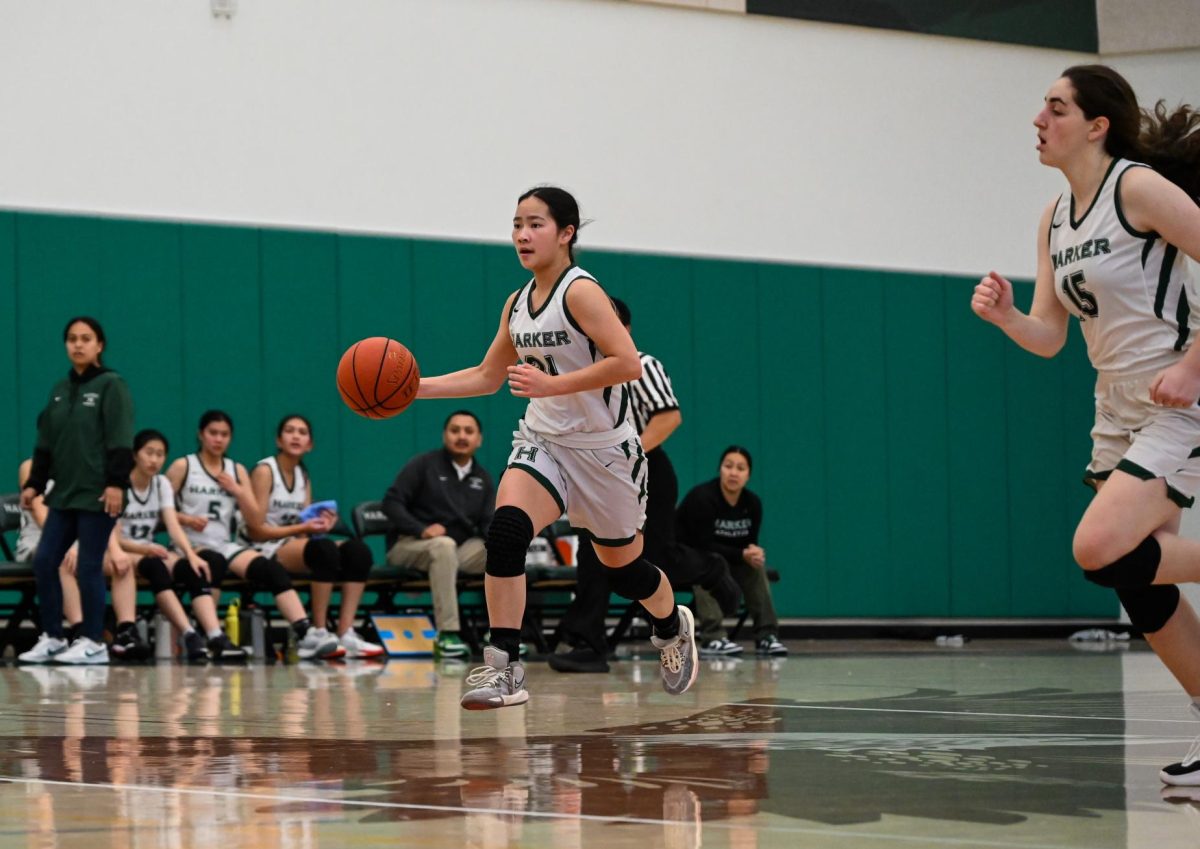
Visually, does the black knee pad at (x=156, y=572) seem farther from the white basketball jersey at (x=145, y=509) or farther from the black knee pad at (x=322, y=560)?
the black knee pad at (x=322, y=560)

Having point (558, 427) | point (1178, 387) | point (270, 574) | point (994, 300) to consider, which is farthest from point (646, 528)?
point (1178, 387)

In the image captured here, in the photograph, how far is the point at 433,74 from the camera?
1330 cm

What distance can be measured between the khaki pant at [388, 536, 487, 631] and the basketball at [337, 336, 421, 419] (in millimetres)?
5122

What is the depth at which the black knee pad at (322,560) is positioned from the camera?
403 inches

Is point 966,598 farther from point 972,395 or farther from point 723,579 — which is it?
point 723,579

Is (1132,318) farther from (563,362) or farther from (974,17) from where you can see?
(974,17)

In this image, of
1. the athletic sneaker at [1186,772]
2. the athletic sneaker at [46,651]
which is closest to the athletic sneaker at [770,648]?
the athletic sneaker at [46,651]

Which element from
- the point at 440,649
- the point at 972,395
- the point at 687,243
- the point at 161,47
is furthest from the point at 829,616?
the point at 161,47

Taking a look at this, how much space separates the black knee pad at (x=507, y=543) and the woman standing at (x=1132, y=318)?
1568mm

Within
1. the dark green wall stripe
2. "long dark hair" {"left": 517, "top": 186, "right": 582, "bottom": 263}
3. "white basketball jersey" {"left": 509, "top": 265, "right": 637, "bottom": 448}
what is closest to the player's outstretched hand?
"white basketball jersey" {"left": 509, "top": 265, "right": 637, "bottom": 448}

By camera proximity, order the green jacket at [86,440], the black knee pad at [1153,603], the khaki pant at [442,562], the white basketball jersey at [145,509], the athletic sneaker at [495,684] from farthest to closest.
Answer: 1. the khaki pant at [442,562]
2. the white basketball jersey at [145,509]
3. the green jacket at [86,440]
4. the athletic sneaker at [495,684]
5. the black knee pad at [1153,603]

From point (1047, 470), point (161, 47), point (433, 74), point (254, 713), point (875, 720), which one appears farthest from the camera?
point (1047, 470)

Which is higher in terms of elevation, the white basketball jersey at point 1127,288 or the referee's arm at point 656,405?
the white basketball jersey at point 1127,288

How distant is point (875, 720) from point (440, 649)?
5372 millimetres
